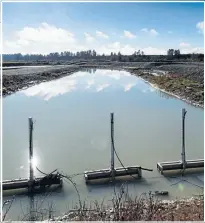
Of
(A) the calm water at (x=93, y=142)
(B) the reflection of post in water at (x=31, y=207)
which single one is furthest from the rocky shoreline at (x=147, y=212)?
(A) the calm water at (x=93, y=142)

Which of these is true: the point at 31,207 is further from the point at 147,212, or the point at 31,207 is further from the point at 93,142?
the point at 93,142

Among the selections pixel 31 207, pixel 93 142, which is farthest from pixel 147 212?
pixel 93 142

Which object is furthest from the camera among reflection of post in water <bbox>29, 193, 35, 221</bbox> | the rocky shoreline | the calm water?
the calm water

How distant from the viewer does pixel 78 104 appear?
25.1 m

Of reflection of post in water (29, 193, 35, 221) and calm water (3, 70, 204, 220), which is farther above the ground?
calm water (3, 70, 204, 220)

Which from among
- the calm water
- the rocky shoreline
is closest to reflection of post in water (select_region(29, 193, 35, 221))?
the calm water

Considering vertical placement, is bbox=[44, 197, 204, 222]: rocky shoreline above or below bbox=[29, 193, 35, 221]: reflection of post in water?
above

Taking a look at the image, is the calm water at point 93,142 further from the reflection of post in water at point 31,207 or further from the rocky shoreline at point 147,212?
the rocky shoreline at point 147,212

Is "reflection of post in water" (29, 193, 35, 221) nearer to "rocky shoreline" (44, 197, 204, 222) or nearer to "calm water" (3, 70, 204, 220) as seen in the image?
"calm water" (3, 70, 204, 220)

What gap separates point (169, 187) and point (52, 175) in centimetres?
340

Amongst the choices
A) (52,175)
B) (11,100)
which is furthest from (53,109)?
(52,175)

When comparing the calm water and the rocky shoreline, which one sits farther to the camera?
the calm water

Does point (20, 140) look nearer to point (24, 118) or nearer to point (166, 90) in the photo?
point (24, 118)

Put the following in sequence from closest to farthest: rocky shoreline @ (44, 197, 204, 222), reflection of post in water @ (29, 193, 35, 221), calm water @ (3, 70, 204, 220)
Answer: rocky shoreline @ (44, 197, 204, 222) → reflection of post in water @ (29, 193, 35, 221) → calm water @ (3, 70, 204, 220)
